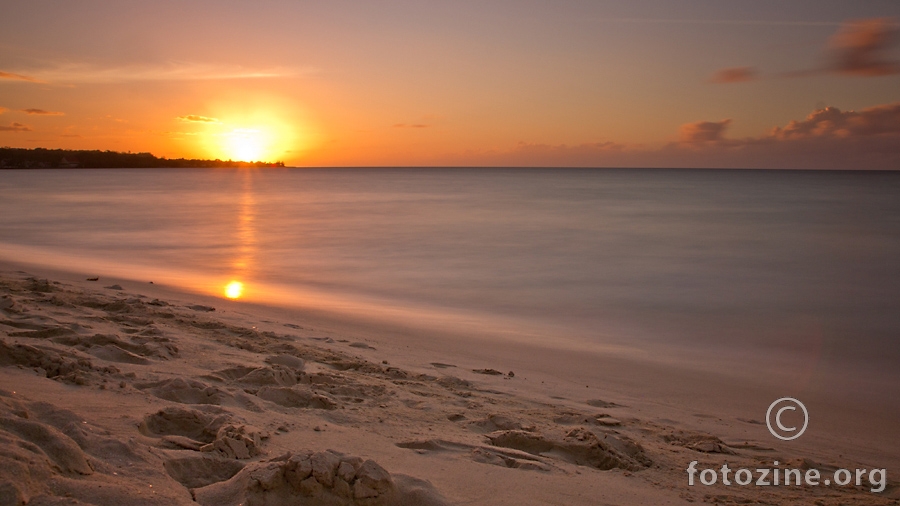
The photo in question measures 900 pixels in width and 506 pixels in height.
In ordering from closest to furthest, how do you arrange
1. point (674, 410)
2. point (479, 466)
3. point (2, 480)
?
point (2, 480)
point (479, 466)
point (674, 410)

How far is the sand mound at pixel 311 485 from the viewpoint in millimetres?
2361

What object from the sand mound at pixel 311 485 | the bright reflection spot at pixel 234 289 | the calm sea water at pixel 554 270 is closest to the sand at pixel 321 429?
the sand mound at pixel 311 485

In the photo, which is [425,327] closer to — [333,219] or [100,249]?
[100,249]

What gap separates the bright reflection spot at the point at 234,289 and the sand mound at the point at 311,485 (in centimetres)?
699

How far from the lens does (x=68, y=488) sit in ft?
6.63

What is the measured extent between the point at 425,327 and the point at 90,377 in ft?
14.5

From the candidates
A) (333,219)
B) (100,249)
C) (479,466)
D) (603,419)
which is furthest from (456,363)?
(333,219)

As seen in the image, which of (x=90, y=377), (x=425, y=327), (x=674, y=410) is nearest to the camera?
(x=90, y=377)

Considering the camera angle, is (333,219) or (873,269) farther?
(333,219)

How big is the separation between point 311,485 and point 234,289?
8.06 metres

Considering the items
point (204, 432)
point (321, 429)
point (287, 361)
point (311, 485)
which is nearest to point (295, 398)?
point (321, 429)

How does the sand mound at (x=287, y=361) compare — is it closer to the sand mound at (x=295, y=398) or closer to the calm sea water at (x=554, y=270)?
the sand mound at (x=295, y=398)

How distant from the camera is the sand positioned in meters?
2.38

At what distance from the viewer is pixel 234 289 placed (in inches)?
389
